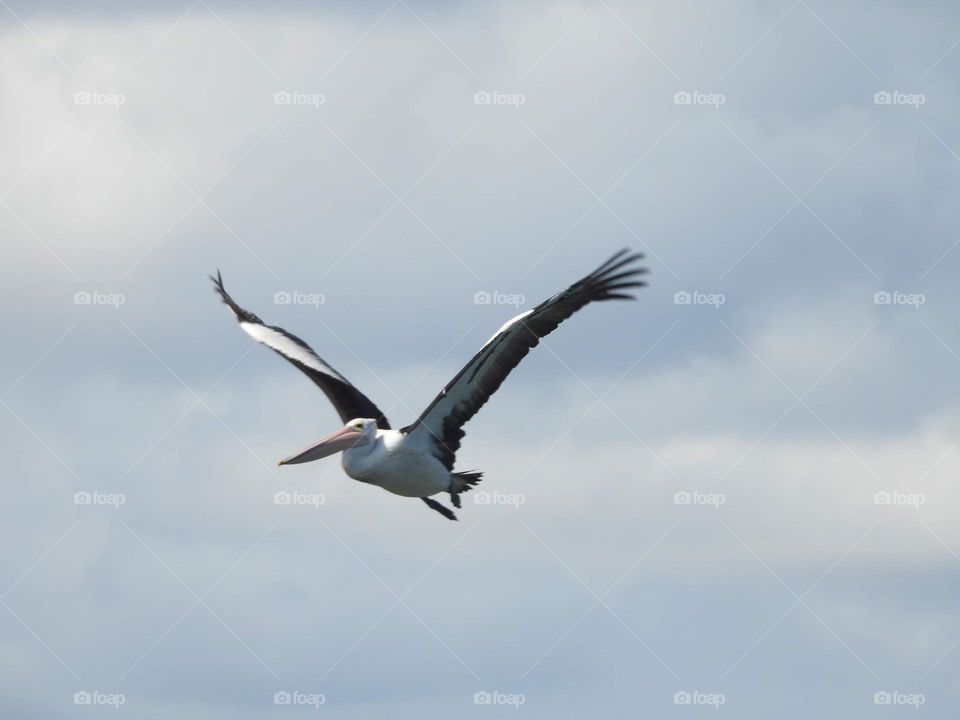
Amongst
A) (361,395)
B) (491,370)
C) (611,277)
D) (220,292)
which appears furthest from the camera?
(220,292)

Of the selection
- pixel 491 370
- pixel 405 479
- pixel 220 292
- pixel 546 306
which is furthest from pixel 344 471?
pixel 220 292

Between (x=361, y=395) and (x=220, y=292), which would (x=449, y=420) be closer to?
(x=361, y=395)

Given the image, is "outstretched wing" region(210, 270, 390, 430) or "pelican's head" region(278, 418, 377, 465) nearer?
"pelican's head" region(278, 418, 377, 465)

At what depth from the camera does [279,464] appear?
96.7ft

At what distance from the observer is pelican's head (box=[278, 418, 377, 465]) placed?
96.9 feet

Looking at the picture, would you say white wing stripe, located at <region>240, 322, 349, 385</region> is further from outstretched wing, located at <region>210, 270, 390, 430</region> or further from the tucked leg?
the tucked leg

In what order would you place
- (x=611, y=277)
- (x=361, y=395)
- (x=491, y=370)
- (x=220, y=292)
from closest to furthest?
(x=611, y=277) → (x=491, y=370) → (x=361, y=395) → (x=220, y=292)

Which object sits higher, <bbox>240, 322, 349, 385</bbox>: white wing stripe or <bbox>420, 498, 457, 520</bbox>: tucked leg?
<bbox>240, 322, 349, 385</bbox>: white wing stripe

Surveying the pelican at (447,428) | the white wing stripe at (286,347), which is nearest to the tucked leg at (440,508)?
the pelican at (447,428)

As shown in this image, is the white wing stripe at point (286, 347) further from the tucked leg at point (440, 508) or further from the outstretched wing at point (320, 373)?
the tucked leg at point (440, 508)

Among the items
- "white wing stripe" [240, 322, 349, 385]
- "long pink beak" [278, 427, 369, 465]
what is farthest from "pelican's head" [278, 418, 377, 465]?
"white wing stripe" [240, 322, 349, 385]

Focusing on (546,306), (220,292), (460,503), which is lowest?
(460,503)

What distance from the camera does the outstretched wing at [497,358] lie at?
26188 millimetres

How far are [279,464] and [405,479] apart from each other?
2.09m
